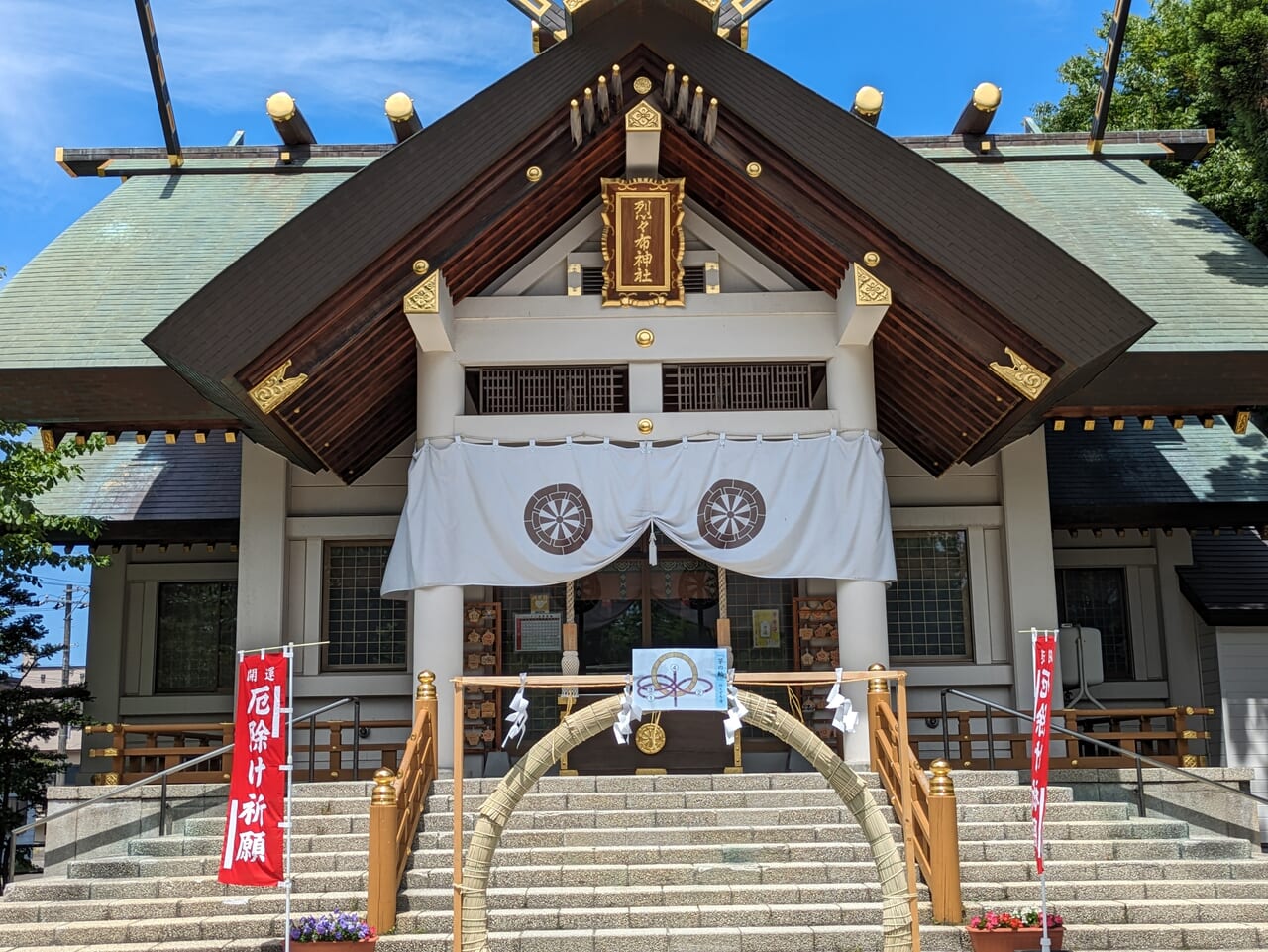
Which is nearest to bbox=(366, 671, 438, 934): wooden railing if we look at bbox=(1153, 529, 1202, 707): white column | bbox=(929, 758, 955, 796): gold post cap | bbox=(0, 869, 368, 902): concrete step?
bbox=(0, 869, 368, 902): concrete step

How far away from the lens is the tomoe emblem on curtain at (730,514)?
36.2 ft

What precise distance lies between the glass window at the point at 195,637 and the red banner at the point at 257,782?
254 inches

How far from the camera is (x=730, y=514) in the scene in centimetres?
1111

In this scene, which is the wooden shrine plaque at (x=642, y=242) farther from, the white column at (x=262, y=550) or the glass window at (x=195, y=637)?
the glass window at (x=195, y=637)

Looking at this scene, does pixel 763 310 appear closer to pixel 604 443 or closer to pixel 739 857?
pixel 604 443

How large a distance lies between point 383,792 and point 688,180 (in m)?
6.35

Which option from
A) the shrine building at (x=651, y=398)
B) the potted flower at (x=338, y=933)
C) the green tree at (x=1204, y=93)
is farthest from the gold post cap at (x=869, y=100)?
the potted flower at (x=338, y=933)

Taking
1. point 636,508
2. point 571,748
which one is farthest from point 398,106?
point 571,748

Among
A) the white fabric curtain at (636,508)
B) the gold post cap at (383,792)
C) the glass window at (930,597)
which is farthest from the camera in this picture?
the glass window at (930,597)

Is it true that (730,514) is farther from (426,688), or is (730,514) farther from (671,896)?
(671,896)

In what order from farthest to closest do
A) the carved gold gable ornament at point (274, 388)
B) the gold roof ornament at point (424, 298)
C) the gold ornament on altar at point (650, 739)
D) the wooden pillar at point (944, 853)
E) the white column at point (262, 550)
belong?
the white column at point (262, 550) < the gold ornament on altar at point (650, 739) < the gold roof ornament at point (424, 298) < the carved gold gable ornament at point (274, 388) < the wooden pillar at point (944, 853)

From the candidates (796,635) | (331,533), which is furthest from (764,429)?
(331,533)

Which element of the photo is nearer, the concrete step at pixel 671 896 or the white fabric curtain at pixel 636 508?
the concrete step at pixel 671 896

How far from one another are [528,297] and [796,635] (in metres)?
4.36
